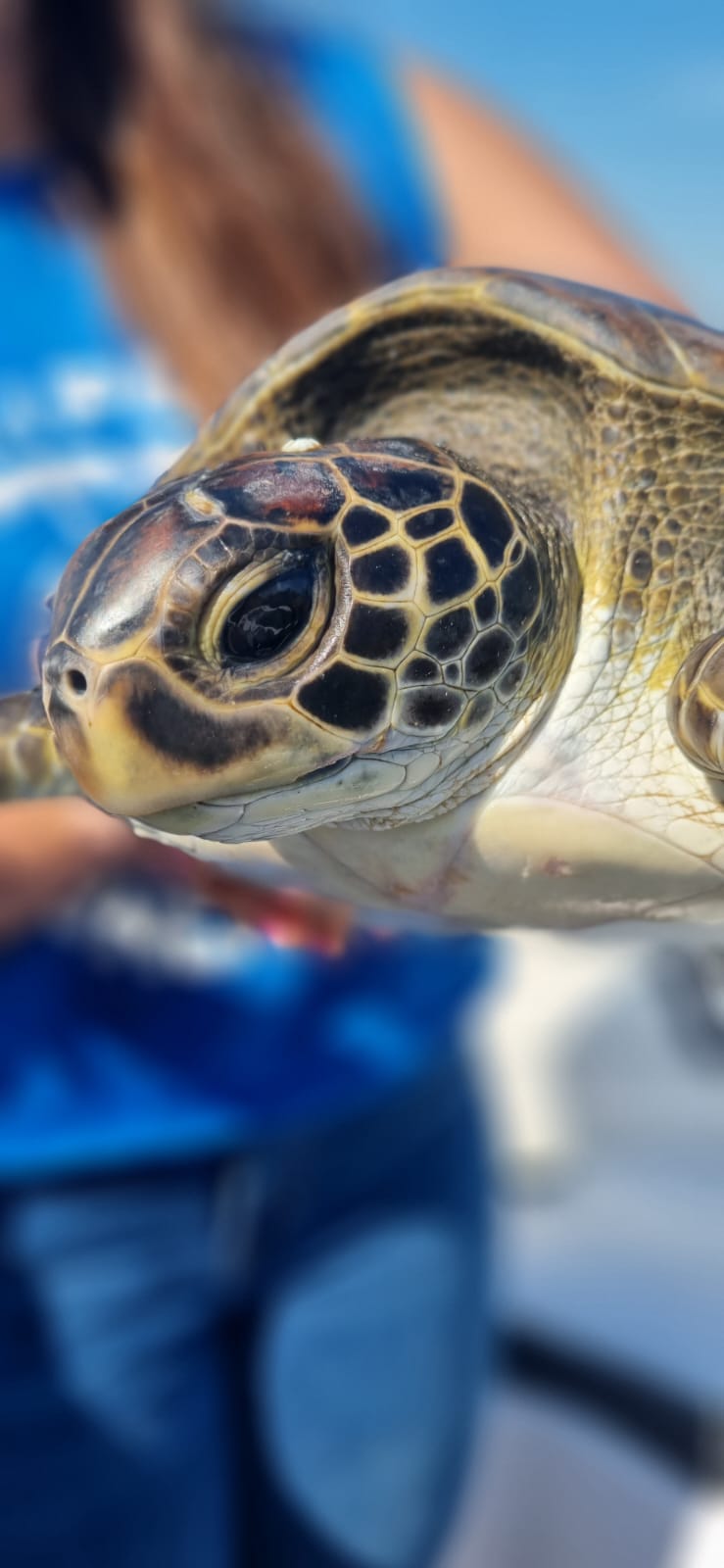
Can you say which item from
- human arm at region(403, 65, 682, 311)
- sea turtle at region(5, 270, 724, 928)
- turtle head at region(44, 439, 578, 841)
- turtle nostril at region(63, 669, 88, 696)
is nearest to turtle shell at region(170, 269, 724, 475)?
sea turtle at region(5, 270, 724, 928)

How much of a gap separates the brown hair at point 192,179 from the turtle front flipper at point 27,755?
537 mm

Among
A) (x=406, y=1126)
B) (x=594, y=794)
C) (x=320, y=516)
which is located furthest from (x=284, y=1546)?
(x=320, y=516)

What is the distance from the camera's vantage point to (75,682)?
0.45m

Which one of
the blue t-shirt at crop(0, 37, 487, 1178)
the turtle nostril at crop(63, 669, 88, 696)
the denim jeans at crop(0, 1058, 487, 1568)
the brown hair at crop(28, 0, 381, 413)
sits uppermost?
the brown hair at crop(28, 0, 381, 413)

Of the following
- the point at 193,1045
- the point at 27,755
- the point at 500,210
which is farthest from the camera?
the point at 500,210

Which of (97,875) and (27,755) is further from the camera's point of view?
(97,875)

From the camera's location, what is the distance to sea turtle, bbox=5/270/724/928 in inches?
17.6

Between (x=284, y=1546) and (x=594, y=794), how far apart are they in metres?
0.79

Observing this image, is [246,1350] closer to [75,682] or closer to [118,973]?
[118,973]

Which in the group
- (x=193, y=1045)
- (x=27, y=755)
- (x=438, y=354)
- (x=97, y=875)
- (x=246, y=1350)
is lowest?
(x=246, y=1350)

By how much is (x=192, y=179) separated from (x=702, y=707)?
0.81 meters

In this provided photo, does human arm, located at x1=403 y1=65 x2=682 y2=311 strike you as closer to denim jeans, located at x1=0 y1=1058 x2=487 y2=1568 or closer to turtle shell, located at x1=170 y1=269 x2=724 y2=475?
turtle shell, located at x1=170 y1=269 x2=724 y2=475

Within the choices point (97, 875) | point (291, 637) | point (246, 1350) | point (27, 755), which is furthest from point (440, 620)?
point (246, 1350)

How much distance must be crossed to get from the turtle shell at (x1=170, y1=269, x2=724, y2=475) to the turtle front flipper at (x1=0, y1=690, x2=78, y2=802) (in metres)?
0.14
